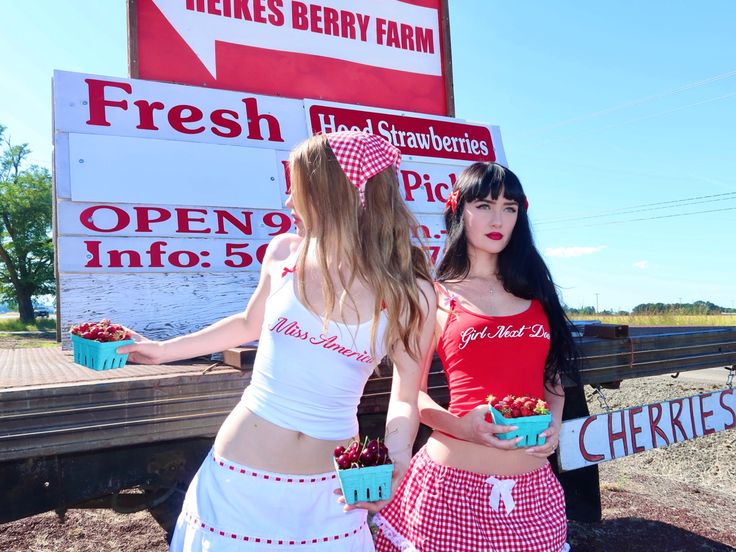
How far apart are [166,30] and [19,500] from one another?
287 centimetres

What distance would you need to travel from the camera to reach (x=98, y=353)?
179 cm

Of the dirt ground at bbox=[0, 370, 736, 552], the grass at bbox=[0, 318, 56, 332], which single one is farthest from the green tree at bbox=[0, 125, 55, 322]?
the dirt ground at bbox=[0, 370, 736, 552]

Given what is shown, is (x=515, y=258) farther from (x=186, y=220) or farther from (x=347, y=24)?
(x=347, y=24)

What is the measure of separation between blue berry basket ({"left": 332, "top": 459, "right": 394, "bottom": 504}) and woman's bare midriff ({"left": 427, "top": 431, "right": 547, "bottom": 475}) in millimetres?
645

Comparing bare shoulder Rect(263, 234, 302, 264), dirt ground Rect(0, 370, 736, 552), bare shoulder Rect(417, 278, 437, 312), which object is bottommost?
dirt ground Rect(0, 370, 736, 552)

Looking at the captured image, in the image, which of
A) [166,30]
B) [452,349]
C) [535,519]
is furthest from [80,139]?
[535,519]

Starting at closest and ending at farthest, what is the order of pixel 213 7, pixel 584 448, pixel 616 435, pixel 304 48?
1. pixel 584 448
2. pixel 616 435
3. pixel 213 7
4. pixel 304 48

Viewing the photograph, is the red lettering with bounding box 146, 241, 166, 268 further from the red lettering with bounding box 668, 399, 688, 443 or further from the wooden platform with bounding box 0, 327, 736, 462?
the red lettering with bounding box 668, 399, 688, 443

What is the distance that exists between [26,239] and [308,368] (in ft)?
123

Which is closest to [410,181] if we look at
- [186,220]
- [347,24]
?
[347,24]

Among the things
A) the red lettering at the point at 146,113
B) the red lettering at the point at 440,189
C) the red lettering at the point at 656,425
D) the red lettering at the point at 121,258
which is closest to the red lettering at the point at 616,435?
the red lettering at the point at 656,425

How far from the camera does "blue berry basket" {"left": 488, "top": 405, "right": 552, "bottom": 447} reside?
1.71 meters

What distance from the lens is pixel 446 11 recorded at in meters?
4.60

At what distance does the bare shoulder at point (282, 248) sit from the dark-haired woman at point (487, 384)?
0.66m
